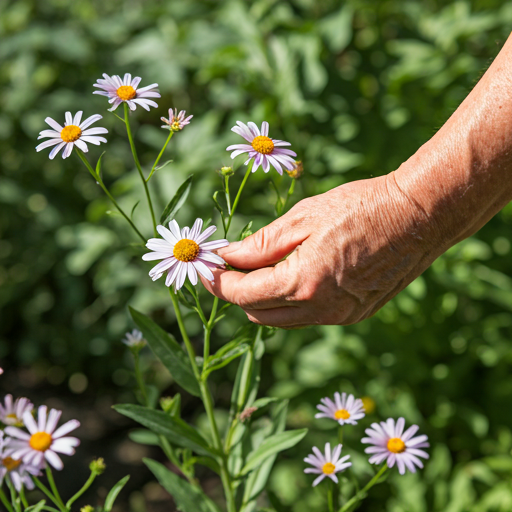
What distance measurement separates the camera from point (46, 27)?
2.54m

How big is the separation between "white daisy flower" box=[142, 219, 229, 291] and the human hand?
130 millimetres

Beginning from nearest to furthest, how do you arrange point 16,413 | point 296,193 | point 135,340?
1. point 16,413
2. point 135,340
3. point 296,193

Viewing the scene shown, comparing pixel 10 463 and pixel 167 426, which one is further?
pixel 167 426

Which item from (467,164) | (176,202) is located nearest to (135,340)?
(176,202)

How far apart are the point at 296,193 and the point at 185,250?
1.18 meters

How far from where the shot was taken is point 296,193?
78.0 inches

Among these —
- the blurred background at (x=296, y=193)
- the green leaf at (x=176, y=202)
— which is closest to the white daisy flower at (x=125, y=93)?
the green leaf at (x=176, y=202)

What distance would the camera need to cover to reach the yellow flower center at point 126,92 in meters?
0.93

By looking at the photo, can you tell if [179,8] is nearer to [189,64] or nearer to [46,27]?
[189,64]

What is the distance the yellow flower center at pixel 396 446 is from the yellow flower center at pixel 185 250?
555 mm

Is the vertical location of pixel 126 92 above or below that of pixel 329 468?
above

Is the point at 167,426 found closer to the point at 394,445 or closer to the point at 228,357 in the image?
the point at 228,357

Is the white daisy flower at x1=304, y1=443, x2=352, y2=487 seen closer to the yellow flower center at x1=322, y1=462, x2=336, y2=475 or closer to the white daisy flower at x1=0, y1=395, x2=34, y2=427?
the yellow flower center at x1=322, y1=462, x2=336, y2=475

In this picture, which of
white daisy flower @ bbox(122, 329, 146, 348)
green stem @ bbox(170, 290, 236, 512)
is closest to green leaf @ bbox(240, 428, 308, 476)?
green stem @ bbox(170, 290, 236, 512)
